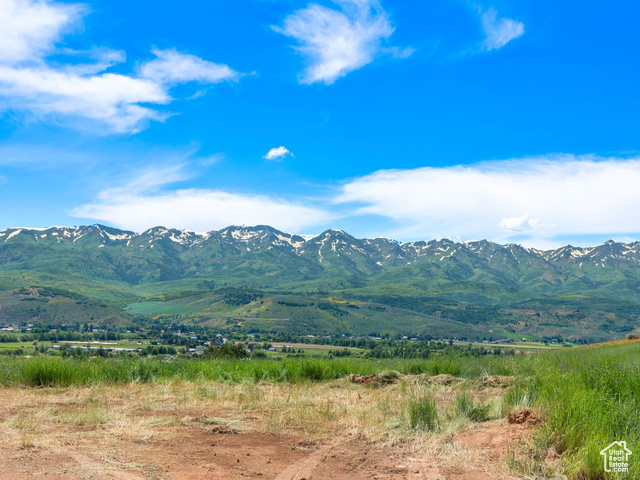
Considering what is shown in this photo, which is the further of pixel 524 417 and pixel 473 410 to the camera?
pixel 473 410

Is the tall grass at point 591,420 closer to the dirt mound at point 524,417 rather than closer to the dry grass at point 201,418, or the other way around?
the dirt mound at point 524,417

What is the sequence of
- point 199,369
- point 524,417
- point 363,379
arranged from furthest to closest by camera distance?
→ point 199,369, point 363,379, point 524,417

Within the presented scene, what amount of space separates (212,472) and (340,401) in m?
5.14

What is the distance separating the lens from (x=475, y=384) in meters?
13.2

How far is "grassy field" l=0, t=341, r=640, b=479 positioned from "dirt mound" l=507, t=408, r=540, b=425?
12cm

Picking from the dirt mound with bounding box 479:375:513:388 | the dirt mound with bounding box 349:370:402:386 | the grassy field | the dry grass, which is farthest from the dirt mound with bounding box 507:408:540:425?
the dirt mound with bounding box 349:370:402:386

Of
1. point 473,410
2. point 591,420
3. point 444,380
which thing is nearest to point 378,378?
point 444,380

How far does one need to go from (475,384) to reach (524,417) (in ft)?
18.1

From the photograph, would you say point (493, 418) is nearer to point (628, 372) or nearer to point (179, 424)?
point (628, 372)

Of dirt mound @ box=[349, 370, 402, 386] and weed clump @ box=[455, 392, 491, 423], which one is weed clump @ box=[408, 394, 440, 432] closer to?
weed clump @ box=[455, 392, 491, 423]

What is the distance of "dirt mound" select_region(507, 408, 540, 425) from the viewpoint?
299 inches

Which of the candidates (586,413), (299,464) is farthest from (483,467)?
(299,464)

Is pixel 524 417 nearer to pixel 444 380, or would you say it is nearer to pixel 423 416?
pixel 423 416

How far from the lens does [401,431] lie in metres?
7.93
